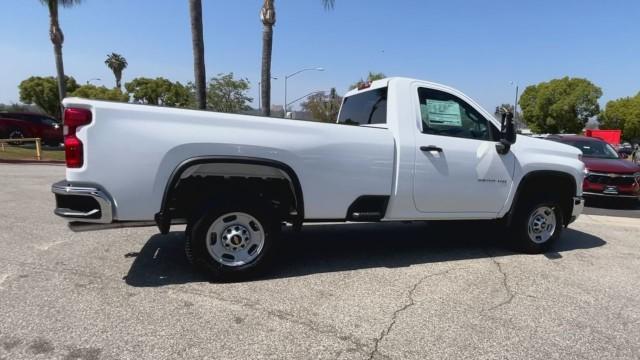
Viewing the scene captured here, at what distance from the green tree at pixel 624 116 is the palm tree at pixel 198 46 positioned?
6839 centimetres

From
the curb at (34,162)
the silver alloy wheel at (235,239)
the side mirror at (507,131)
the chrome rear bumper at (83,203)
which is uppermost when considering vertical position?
the side mirror at (507,131)

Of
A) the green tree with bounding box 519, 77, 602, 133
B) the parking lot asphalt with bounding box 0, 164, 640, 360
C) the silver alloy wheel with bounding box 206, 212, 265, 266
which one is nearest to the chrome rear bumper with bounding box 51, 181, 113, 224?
the parking lot asphalt with bounding box 0, 164, 640, 360

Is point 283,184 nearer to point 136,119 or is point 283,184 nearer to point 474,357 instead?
point 136,119

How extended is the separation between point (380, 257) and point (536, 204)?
210 cm

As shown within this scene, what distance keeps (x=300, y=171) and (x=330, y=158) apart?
324mm

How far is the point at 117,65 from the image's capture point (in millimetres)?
73438

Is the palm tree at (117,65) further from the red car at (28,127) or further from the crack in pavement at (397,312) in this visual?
the crack in pavement at (397,312)

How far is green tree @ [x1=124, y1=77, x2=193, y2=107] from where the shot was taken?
61094 millimetres

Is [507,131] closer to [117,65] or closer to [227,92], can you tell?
[227,92]

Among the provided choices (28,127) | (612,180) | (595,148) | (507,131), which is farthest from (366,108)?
(28,127)

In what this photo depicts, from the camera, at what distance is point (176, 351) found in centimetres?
295

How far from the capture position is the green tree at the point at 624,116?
62.1 meters

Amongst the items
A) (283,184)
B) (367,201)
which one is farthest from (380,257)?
(283,184)

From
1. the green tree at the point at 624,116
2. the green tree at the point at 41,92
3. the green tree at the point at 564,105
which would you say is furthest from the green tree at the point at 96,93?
the green tree at the point at 624,116
